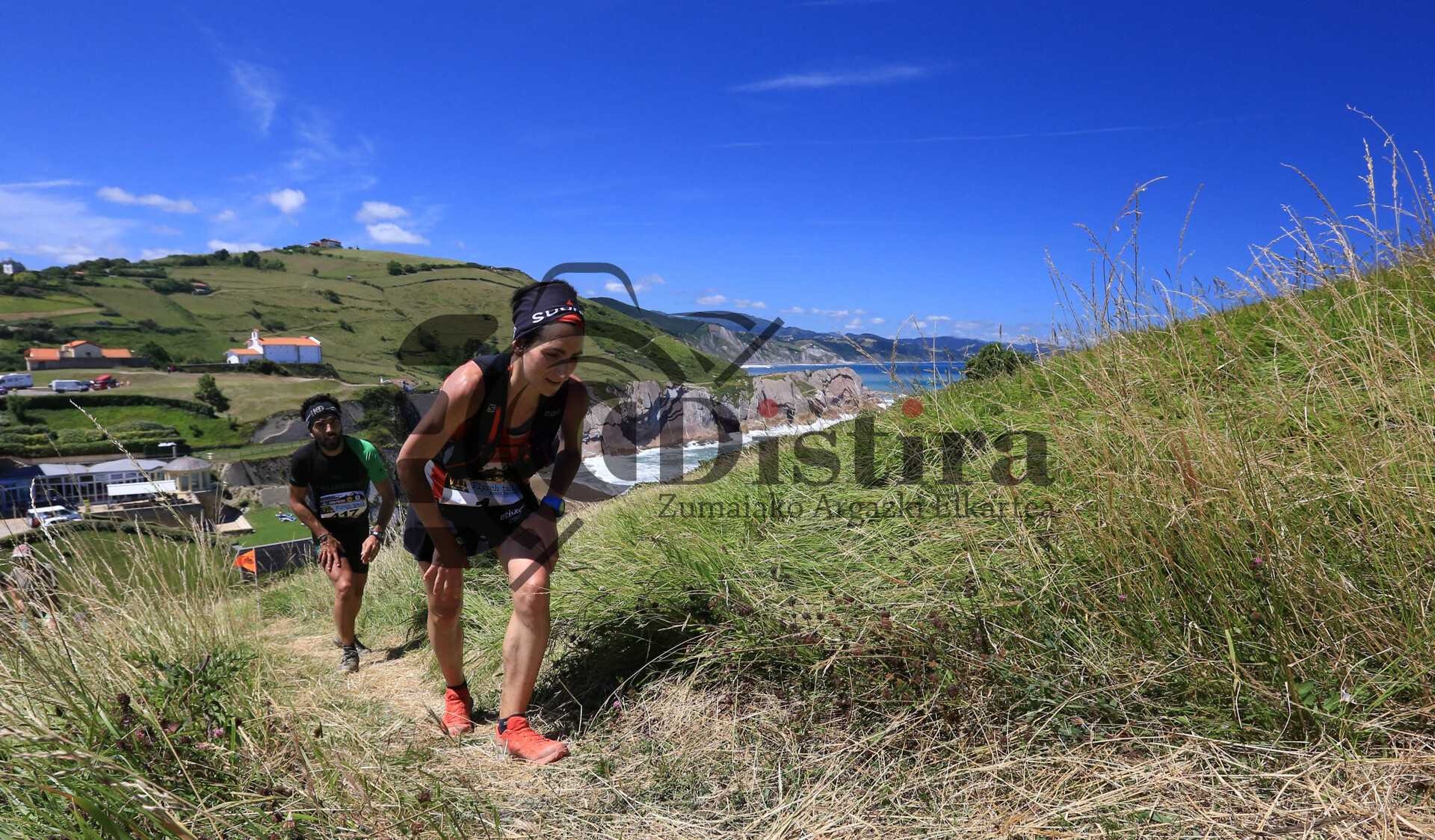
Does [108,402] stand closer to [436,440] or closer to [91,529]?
Answer: [91,529]

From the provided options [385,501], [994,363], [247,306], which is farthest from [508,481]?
[247,306]

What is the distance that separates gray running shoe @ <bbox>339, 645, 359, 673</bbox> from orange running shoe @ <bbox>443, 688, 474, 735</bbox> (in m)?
1.73

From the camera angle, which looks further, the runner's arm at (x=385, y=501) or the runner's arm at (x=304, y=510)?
the runner's arm at (x=385, y=501)

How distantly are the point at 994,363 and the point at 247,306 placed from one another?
483 feet

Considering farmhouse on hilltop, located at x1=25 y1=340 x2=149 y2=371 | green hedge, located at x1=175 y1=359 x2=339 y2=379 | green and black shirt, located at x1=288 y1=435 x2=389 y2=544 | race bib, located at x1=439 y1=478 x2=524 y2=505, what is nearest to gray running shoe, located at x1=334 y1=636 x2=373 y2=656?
green and black shirt, located at x1=288 y1=435 x2=389 y2=544

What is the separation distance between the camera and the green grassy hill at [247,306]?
101 meters

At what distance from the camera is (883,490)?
11.8ft

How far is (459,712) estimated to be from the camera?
10.1ft

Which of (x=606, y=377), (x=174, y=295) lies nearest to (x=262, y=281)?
(x=174, y=295)

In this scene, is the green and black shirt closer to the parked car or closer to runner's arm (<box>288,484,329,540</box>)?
runner's arm (<box>288,484,329,540</box>)

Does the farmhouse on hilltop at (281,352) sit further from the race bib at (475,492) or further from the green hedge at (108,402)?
the race bib at (475,492)

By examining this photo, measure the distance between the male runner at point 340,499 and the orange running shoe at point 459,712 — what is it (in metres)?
1.74

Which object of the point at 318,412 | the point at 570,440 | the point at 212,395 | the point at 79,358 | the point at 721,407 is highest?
the point at 79,358

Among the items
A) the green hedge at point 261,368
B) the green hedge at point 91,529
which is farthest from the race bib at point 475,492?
the green hedge at point 261,368
